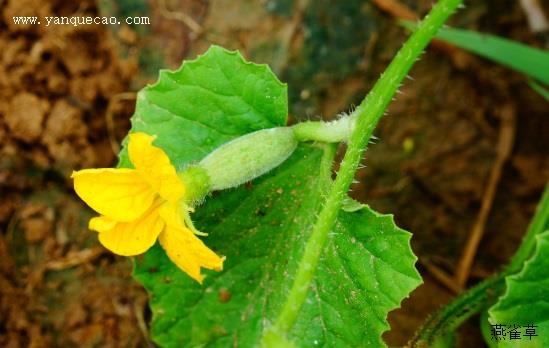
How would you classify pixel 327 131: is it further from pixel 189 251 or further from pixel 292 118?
pixel 292 118

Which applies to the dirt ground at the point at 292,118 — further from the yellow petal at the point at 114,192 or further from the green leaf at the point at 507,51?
the yellow petal at the point at 114,192

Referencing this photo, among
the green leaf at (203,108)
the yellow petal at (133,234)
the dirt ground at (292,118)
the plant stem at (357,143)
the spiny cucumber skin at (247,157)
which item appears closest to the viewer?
the plant stem at (357,143)

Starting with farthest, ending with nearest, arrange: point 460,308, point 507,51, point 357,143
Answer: point 507,51, point 460,308, point 357,143

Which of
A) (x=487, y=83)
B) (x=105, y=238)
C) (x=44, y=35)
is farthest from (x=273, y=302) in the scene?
(x=487, y=83)

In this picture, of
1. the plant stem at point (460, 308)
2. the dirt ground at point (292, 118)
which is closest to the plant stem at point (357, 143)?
the plant stem at point (460, 308)

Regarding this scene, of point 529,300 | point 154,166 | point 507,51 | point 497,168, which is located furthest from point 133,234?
point 497,168

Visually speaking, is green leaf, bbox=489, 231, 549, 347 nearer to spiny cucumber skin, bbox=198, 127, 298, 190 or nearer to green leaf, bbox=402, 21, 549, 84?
spiny cucumber skin, bbox=198, 127, 298, 190
